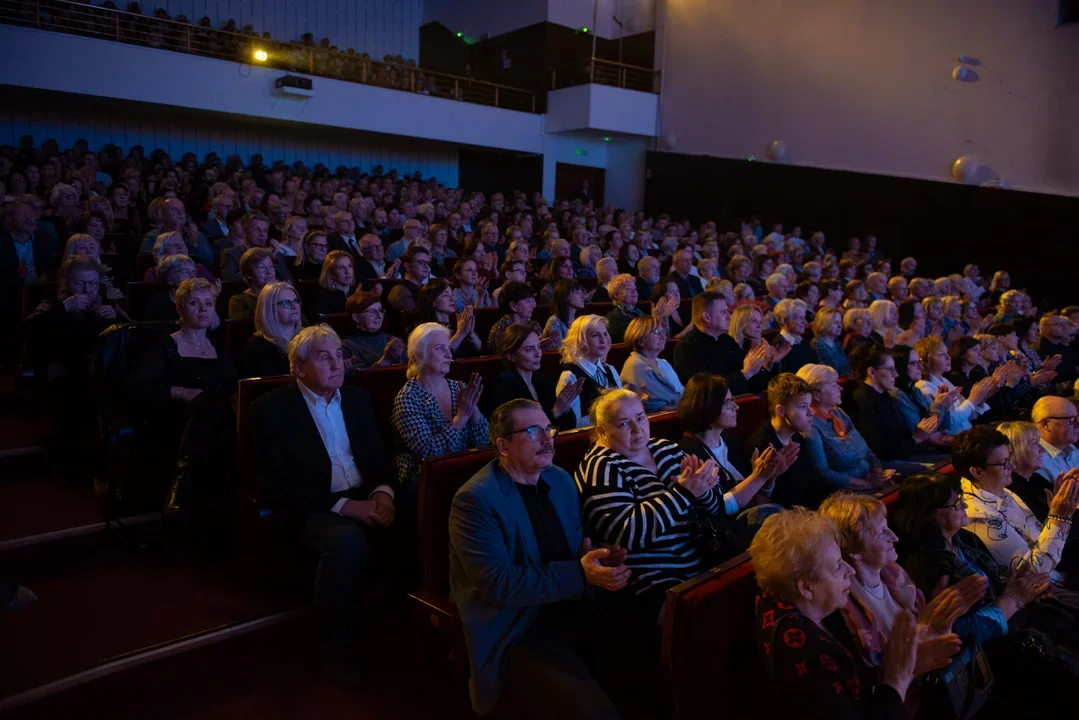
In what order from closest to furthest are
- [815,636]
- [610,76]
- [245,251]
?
[815,636], [245,251], [610,76]

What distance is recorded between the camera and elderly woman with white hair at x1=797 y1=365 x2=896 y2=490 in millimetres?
2195

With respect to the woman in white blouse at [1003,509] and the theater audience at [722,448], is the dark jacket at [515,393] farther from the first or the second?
the woman in white blouse at [1003,509]

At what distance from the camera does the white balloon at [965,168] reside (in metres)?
6.64

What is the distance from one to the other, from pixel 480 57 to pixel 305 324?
8830 mm

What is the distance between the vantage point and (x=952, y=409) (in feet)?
9.45

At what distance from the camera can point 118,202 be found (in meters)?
4.48

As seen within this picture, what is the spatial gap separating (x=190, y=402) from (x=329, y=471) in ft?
1.76

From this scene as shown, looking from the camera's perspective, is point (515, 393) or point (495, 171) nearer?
point (515, 393)

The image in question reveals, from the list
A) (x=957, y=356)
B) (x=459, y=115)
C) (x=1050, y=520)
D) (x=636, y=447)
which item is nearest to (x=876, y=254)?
(x=957, y=356)

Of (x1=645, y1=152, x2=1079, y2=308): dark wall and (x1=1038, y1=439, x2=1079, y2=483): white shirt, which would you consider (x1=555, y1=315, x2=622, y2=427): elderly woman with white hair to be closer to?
(x1=1038, y1=439, x2=1079, y2=483): white shirt

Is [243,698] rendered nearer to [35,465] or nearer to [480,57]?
[35,465]

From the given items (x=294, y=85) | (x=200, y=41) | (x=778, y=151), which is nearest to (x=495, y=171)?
(x=294, y=85)

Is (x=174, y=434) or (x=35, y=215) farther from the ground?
(x=35, y=215)

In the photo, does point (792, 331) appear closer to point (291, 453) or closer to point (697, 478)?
point (697, 478)
